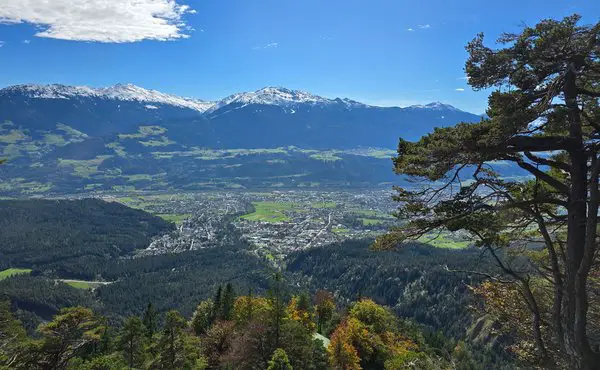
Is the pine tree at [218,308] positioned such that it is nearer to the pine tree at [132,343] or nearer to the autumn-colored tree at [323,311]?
the pine tree at [132,343]

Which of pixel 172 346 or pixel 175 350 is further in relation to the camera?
pixel 172 346

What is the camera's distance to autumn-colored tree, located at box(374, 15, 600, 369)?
11.4 metres

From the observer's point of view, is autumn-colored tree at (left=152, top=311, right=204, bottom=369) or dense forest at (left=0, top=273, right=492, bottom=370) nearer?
dense forest at (left=0, top=273, right=492, bottom=370)

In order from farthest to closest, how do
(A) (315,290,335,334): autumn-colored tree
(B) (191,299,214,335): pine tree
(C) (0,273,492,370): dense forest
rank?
(A) (315,290,335,334): autumn-colored tree → (B) (191,299,214,335): pine tree → (C) (0,273,492,370): dense forest

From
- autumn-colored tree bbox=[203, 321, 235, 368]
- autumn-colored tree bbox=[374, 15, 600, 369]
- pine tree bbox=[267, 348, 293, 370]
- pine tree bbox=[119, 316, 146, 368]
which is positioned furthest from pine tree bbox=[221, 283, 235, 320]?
autumn-colored tree bbox=[374, 15, 600, 369]

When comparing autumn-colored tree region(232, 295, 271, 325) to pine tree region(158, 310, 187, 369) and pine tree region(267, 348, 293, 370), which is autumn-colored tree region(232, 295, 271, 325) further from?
pine tree region(267, 348, 293, 370)

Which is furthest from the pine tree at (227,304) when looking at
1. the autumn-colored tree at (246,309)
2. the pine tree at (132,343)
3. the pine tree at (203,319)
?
the pine tree at (132,343)

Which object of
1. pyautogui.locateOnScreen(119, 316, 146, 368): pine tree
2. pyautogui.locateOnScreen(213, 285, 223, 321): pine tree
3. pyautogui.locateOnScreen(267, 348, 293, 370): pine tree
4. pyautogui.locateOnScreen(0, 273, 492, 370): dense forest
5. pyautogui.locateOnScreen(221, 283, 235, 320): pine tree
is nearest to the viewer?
pyautogui.locateOnScreen(0, 273, 492, 370): dense forest

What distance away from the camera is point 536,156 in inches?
503

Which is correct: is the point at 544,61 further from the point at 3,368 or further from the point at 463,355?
the point at 463,355

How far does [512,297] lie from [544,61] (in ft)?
29.1

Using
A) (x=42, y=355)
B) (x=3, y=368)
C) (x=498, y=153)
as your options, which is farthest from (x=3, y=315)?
(x=498, y=153)

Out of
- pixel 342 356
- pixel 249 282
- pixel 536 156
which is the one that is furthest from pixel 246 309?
pixel 249 282

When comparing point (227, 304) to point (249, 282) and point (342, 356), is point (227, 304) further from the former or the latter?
point (249, 282)
